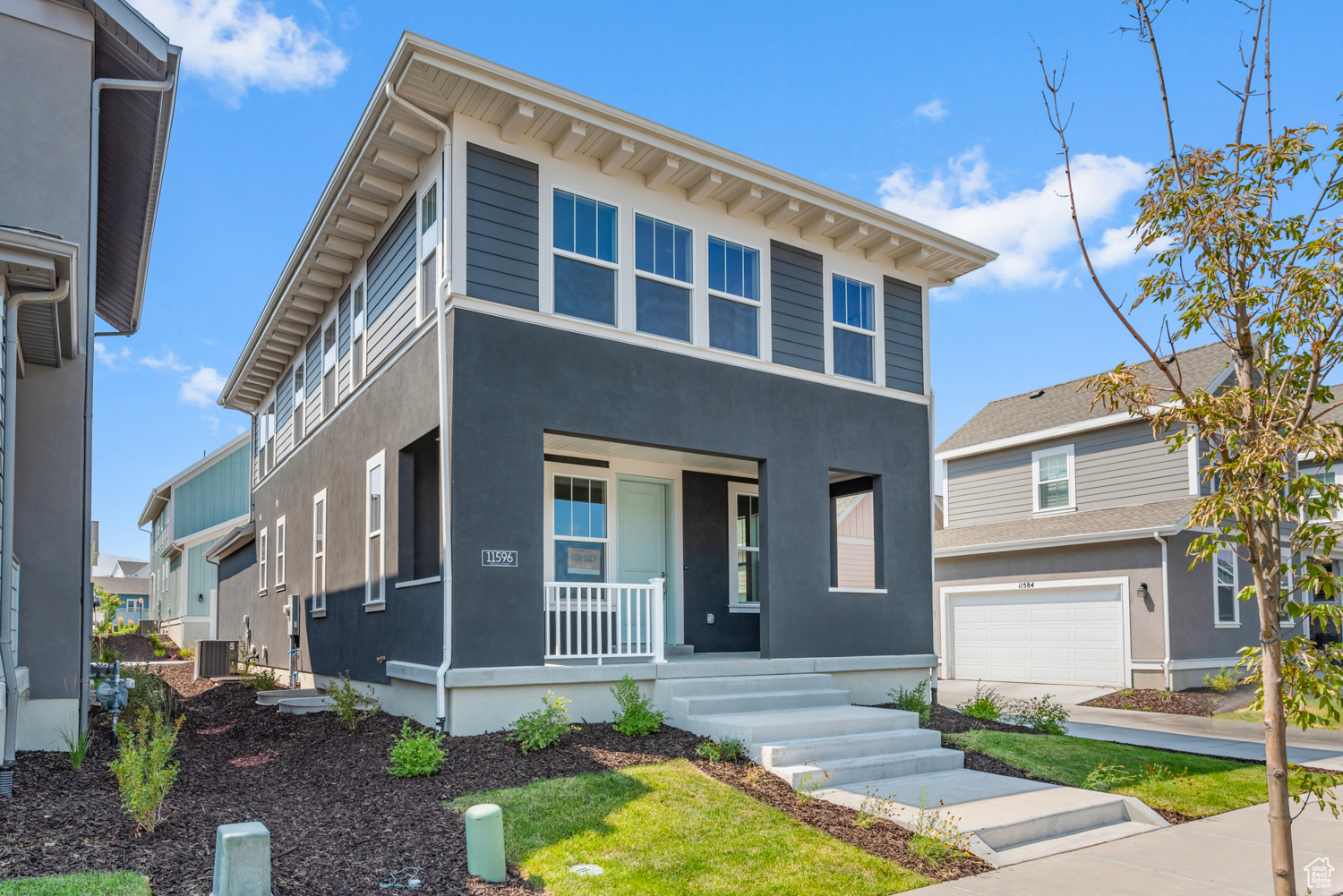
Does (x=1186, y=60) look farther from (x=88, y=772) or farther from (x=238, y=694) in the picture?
(x=238, y=694)

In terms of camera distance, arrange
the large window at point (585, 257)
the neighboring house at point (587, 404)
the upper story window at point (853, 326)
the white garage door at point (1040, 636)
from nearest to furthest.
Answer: the neighboring house at point (587, 404) < the large window at point (585, 257) < the upper story window at point (853, 326) < the white garage door at point (1040, 636)

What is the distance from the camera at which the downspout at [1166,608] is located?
15.7 metres

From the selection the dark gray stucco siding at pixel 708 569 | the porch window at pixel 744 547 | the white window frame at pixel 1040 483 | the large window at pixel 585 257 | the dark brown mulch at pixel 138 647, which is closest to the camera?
the large window at pixel 585 257

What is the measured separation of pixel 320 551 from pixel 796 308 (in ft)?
26.3

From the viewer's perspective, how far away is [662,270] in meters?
10.2

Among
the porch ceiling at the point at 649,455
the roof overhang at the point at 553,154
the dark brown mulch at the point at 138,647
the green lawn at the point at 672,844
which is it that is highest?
the roof overhang at the point at 553,154

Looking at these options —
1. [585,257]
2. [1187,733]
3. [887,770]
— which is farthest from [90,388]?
[1187,733]

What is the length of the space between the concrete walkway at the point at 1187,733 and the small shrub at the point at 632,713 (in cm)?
568

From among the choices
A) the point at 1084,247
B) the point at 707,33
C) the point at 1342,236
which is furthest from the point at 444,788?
the point at 707,33

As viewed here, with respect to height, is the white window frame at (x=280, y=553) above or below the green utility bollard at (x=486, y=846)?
above

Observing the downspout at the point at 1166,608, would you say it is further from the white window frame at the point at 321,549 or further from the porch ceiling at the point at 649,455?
the white window frame at the point at 321,549

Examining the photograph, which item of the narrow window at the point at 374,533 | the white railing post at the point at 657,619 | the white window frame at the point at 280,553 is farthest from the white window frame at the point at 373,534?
the white window frame at the point at 280,553

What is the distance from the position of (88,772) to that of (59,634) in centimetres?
169

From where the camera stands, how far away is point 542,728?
25.1 ft
